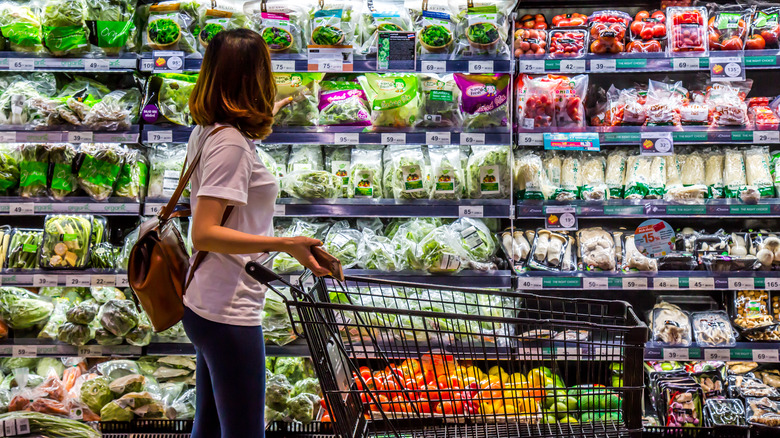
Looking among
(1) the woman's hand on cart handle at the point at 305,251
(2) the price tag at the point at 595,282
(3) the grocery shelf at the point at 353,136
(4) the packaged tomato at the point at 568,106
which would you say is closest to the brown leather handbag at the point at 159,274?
(1) the woman's hand on cart handle at the point at 305,251

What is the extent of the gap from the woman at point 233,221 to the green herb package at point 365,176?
147cm

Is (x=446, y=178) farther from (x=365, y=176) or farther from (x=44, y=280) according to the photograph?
(x=44, y=280)

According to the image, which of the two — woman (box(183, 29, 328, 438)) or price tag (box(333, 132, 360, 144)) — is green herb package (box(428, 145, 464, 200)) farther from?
Result: woman (box(183, 29, 328, 438))

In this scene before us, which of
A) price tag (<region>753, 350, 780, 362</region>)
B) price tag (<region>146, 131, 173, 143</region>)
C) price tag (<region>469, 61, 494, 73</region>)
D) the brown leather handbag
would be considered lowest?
price tag (<region>753, 350, 780, 362</region>)

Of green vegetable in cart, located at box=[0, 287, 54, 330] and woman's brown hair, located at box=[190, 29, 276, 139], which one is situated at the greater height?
woman's brown hair, located at box=[190, 29, 276, 139]

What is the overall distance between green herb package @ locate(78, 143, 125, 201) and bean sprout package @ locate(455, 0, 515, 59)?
173 centimetres

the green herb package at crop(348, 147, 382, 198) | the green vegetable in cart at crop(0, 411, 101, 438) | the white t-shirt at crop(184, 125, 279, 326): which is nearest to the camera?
the white t-shirt at crop(184, 125, 279, 326)

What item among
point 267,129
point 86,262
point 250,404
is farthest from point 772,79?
point 86,262

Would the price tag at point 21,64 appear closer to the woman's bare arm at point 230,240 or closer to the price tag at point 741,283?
the woman's bare arm at point 230,240

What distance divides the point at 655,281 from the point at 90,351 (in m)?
2.67

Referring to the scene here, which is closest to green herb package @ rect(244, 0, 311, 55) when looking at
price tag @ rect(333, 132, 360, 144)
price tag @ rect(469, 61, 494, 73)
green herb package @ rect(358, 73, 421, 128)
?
green herb package @ rect(358, 73, 421, 128)

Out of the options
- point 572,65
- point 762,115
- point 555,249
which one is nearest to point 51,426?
point 555,249

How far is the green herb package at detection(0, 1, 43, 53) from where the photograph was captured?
3.06 meters

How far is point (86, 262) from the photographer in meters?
3.06
